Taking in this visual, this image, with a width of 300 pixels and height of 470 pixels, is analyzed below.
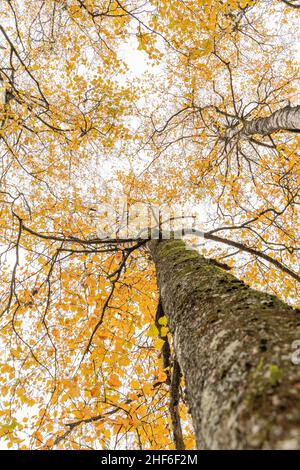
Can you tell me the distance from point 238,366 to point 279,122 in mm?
6098

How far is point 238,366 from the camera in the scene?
92 cm

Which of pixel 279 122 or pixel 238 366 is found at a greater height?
pixel 279 122

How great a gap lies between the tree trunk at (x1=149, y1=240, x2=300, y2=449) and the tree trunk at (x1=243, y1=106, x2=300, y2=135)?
15.5 ft

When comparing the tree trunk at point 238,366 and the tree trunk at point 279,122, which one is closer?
the tree trunk at point 238,366

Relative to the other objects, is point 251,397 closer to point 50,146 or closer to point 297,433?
point 297,433

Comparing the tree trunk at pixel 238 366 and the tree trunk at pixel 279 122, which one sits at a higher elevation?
the tree trunk at pixel 279 122

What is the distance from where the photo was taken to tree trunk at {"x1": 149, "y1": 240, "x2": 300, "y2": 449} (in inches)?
26.7

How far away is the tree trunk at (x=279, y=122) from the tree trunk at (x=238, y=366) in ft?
15.5

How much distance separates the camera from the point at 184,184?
9344mm

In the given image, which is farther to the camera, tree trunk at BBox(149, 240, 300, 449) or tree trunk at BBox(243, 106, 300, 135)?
tree trunk at BBox(243, 106, 300, 135)

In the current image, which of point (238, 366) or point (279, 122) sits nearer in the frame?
point (238, 366)

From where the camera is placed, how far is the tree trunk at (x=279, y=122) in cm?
512

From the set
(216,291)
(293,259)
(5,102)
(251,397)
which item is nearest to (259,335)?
(251,397)

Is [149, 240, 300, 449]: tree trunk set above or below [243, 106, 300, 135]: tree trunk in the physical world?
below
